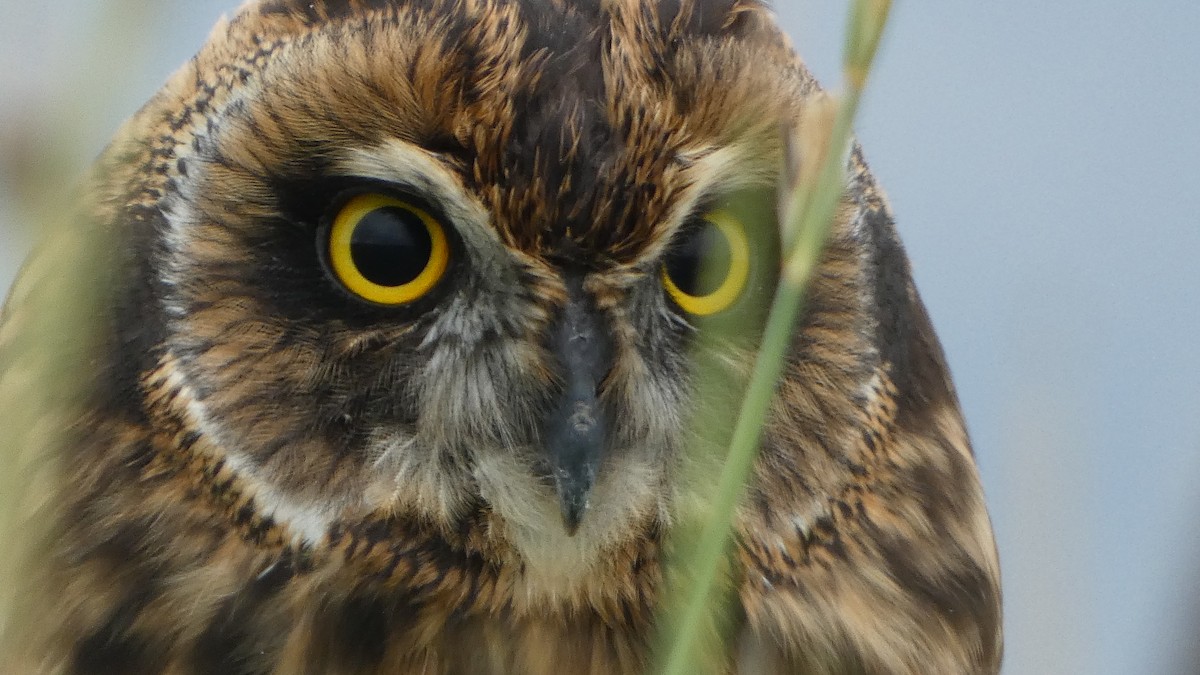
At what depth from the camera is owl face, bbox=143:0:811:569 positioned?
108 centimetres

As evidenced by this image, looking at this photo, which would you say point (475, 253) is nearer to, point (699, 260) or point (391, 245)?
point (391, 245)

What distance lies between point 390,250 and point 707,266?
0.27m

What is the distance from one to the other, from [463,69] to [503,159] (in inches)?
3.3

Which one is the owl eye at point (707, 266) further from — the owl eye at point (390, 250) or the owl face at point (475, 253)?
the owl eye at point (390, 250)

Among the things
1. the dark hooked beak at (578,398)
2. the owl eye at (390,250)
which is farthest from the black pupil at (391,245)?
the dark hooked beak at (578,398)

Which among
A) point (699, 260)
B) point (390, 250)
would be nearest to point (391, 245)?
point (390, 250)

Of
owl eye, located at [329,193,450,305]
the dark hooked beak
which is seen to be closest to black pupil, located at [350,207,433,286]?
owl eye, located at [329,193,450,305]

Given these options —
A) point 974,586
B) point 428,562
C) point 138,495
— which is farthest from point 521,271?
point 974,586

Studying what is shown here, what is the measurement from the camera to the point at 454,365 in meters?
1.14

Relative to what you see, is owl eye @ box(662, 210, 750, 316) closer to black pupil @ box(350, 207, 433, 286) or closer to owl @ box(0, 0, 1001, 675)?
owl @ box(0, 0, 1001, 675)

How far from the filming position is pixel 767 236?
112 cm

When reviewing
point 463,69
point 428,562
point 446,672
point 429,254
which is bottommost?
point 446,672

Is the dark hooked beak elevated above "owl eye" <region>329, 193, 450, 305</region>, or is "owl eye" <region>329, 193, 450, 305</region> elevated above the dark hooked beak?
"owl eye" <region>329, 193, 450, 305</region>

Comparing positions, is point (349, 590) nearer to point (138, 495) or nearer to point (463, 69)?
point (138, 495)
